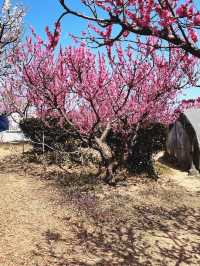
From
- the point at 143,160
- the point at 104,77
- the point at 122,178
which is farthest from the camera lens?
the point at 143,160

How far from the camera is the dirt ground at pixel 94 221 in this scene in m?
7.41

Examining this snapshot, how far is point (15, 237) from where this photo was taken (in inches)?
309

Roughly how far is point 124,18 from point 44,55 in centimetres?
979

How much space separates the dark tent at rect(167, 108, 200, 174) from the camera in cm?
1609

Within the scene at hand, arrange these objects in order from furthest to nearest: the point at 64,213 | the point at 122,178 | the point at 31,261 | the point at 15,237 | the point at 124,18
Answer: the point at 122,178
the point at 64,213
the point at 15,237
the point at 31,261
the point at 124,18

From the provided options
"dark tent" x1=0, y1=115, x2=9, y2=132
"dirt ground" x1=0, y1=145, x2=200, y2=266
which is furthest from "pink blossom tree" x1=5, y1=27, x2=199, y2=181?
"dark tent" x1=0, y1=115, x2=9, y2=132

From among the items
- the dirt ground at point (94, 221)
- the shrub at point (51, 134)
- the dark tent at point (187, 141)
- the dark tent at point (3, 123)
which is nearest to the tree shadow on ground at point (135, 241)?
the dirt ground at point (94, 221)

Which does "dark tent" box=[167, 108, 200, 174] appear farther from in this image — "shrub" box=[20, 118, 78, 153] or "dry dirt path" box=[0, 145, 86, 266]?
"dry dirt path" box=[0, 145, 86, 266]

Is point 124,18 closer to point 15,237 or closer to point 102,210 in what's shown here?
point 15,237

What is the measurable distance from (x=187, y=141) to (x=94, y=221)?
356 inches

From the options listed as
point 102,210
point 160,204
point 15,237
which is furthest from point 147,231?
point 15,237

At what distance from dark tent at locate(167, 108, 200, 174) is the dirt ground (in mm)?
2604

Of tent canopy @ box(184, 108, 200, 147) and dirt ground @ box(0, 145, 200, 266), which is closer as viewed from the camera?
dirt ground @ box(0, 145, 200, 266)

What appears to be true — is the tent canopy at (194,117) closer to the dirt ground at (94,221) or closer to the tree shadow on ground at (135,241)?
the dirt ground at (94,221)
